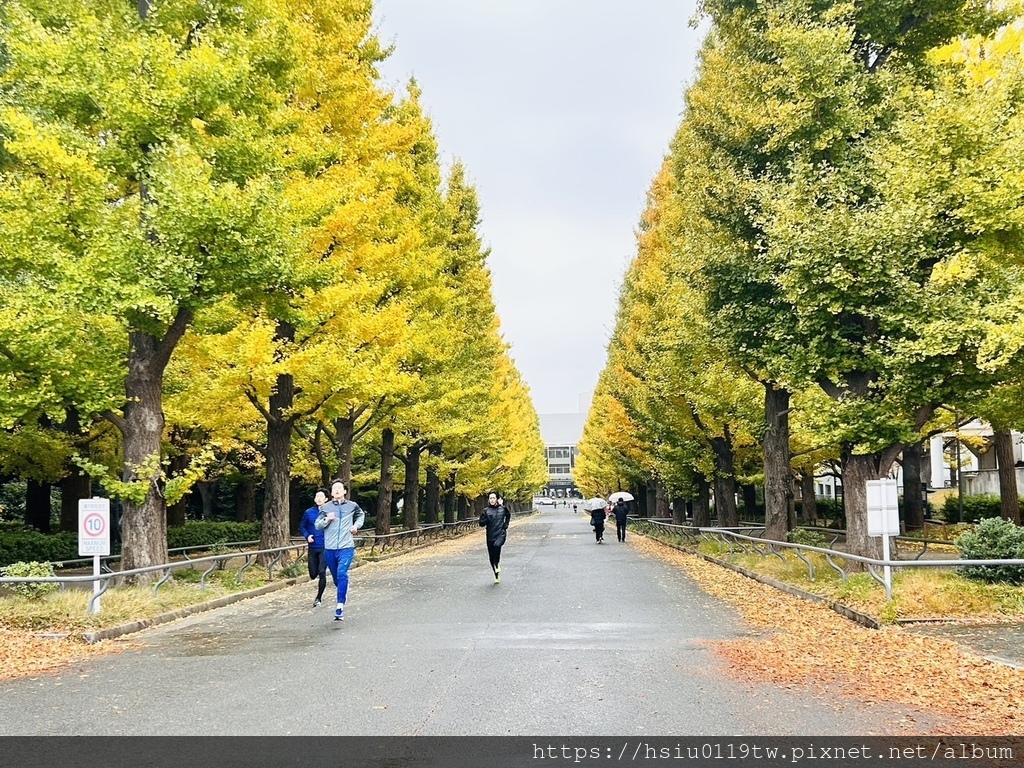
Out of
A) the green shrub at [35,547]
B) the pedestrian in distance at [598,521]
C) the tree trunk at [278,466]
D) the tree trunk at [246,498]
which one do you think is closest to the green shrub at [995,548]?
the tree trunk at [278,466]

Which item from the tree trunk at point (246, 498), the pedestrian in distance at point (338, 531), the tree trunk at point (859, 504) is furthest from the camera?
the tree trunk at point (246, 498)

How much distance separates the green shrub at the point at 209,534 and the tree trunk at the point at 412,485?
5.37 m

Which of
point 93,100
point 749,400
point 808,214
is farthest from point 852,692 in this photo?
point 749,400

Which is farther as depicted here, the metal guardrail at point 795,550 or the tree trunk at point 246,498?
the tree trunk at point 246,498

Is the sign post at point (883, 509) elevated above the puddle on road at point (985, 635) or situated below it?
above

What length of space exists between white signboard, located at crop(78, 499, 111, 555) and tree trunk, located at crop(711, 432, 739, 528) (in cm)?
1680

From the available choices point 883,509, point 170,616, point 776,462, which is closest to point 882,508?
point 883,509

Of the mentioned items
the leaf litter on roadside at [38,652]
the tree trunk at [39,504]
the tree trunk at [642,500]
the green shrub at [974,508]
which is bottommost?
the tree trunk at [642,500]

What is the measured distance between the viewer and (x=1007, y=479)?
22.6m

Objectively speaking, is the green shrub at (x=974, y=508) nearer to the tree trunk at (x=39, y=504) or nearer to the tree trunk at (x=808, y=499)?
the tree trunk at (x=808, y=499)

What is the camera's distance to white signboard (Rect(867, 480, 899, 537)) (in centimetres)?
1114

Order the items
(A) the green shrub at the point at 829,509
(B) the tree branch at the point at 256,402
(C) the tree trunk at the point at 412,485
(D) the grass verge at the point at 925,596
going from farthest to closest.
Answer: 1. (A) the green shrub at the point at 829,509
2. (C) the tree trunk at the point at 412,485
3. (B) the tree branch at the point at 256,402
4. (D) the grass verge at the point at 925,596

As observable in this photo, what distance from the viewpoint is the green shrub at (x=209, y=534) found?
22.8 m

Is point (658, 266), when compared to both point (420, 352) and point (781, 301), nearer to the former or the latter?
point (420, 352)
